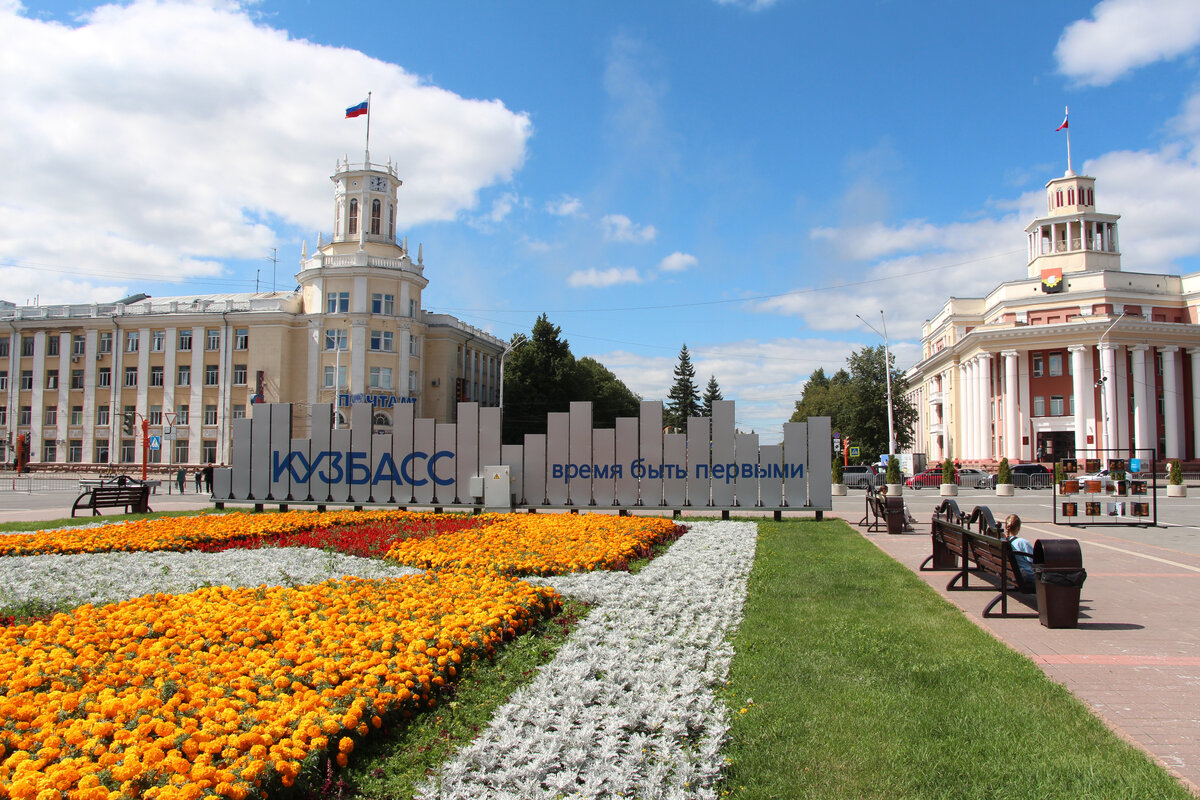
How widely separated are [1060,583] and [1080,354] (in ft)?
199

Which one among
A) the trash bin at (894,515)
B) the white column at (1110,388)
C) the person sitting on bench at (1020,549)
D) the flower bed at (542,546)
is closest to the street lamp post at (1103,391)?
the white column at (1110,388)

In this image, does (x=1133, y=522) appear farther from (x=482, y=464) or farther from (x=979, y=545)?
(x=482, y=464)

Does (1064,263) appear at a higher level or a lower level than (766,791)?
higher

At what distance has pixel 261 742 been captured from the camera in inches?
167

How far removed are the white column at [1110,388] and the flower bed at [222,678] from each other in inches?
2468

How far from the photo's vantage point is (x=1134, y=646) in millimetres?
7418

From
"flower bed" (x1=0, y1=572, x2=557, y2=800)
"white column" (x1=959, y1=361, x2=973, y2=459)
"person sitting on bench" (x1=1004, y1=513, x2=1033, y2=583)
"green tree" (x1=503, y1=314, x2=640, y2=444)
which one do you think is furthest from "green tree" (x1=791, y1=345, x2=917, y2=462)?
"flower bed" (x1=0, y1=572, x2=557, y2=800)

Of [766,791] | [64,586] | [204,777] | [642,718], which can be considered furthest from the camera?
[64,586]

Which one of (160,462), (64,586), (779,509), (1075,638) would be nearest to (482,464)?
(779,509)

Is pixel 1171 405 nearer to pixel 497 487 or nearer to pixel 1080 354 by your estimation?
pixel 1080 354

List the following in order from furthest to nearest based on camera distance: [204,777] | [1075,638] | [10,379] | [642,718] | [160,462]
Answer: [10,379] → [160,462] → [1075,638] → [642,718] → [204,777]

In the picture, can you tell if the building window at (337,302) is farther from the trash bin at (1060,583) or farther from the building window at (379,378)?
the trash bin at (1060,583)

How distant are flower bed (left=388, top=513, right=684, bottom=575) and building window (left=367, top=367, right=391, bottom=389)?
4235cm

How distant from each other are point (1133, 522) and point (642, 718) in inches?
820
